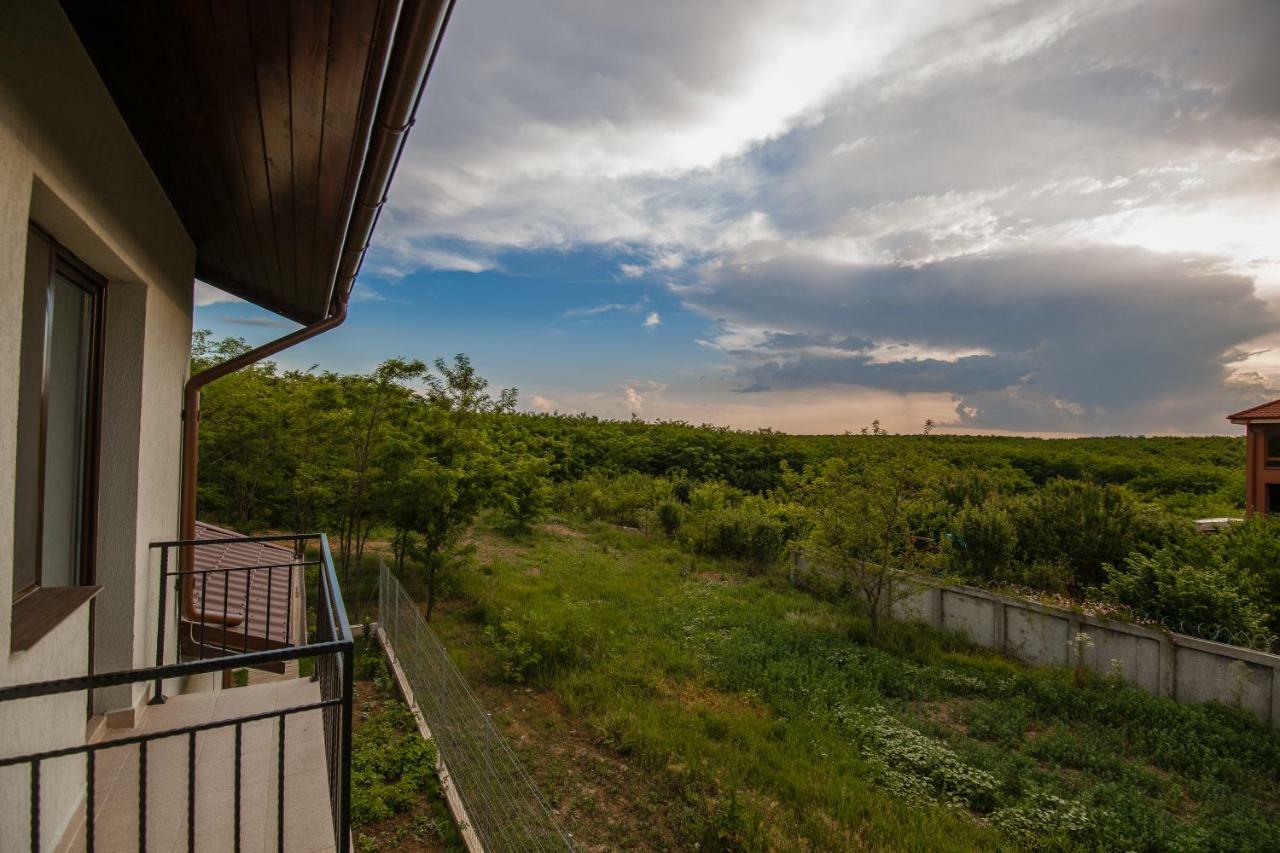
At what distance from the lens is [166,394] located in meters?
3.28

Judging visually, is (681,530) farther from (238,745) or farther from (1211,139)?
(238,745)

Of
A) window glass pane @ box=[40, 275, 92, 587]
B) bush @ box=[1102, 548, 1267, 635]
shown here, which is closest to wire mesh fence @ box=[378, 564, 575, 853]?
window glass pane @ box=[40, 275, 92, 587]

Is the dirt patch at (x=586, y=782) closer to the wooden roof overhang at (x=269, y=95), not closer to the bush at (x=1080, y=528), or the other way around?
the wooden roof overhang at (x=269, y=95)

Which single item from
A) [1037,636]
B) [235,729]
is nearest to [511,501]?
[235,729]

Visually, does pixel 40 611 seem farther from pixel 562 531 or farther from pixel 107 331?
pixel 562 531

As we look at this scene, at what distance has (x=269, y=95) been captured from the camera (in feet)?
6.40

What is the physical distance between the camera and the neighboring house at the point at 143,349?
1530mm

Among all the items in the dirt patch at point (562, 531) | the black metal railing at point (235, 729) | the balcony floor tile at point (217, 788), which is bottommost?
the dirt patch at point (562, 531)

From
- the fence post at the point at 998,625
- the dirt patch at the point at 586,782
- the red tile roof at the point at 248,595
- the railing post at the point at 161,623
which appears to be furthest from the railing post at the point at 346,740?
the fence post at the point at 998,625

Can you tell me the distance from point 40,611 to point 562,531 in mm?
13900

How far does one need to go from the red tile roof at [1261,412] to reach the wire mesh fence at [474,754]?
17.8 metres

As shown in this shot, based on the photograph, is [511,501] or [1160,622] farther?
[511,501]

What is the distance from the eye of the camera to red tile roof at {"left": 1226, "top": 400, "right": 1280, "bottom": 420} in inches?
526

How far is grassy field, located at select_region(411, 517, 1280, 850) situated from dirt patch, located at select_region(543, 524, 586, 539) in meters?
5.95
